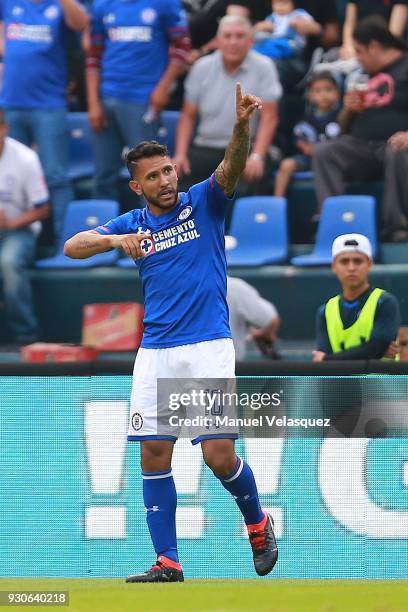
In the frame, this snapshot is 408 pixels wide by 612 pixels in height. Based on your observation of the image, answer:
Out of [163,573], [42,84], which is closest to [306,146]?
[42,84]

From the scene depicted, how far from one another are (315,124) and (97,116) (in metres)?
1.76

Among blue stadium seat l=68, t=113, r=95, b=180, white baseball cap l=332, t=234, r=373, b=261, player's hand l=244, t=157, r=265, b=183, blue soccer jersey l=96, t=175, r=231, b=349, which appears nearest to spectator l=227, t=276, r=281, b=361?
white baseball cap l=332, t=234, r=373, b=261

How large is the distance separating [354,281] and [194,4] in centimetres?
518

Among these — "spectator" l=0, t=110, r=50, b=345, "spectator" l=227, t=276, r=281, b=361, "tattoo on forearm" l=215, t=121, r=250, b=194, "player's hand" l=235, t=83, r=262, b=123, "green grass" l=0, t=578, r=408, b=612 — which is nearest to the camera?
"green grass" l=0, t=578, r=408, b=612

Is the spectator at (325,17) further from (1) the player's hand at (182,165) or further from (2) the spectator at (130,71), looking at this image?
(1) the player's hand at (182,165)

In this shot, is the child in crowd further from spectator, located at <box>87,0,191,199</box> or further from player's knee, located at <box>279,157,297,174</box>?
player's knee, located at <box>279,157,297,174</box>

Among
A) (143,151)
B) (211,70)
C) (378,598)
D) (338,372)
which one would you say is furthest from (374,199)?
(378,598)

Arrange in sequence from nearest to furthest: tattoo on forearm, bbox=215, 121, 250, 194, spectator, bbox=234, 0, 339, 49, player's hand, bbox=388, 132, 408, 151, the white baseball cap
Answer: tattoo on forearm, bbox=215, 121, 250, 194 → the white baseball cap → player's hand, bbox=388, 132, 408, 151 → spectator, bbox=234, 0, 339, 49

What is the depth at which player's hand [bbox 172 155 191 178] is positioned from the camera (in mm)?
11000

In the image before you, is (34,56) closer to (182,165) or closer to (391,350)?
(182,165)

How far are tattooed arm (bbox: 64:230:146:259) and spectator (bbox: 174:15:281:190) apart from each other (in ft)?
14.4

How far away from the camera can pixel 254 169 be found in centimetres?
1094

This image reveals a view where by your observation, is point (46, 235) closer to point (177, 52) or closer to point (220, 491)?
point (177, 52)

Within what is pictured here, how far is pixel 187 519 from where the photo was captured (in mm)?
7344
